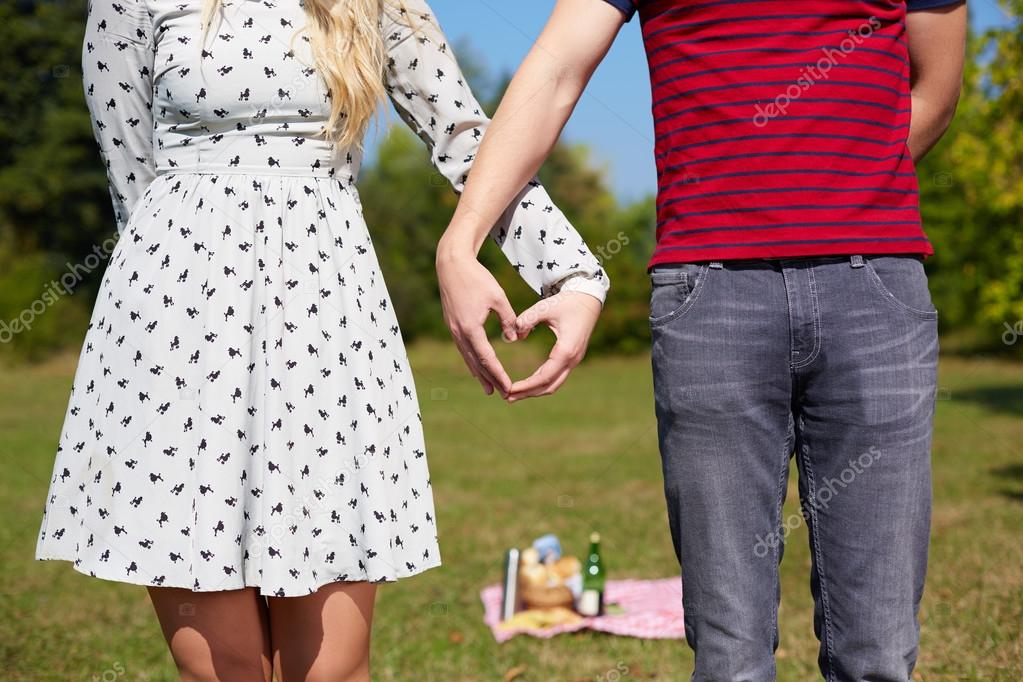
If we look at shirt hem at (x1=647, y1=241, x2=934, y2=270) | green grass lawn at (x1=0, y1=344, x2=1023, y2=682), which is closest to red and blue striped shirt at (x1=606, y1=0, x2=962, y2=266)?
shirt hem at (x1=647, y1=241, x2=934, y2=270)

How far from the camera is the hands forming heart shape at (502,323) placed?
67.4 inches

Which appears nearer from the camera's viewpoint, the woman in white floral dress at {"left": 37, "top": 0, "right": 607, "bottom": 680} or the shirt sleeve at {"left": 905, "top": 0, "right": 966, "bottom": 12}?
the shirt sleeve at {"left": 905, "top": 0, "right": 966, "bottom": 12}

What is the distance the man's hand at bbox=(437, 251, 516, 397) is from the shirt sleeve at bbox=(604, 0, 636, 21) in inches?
18.5

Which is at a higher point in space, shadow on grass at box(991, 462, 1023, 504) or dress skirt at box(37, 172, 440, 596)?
dress skirt at box(37, 172, 440, 596)

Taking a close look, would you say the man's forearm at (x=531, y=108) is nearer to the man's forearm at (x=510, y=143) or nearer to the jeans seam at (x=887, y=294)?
the man's forearm at (x=510, y=143)

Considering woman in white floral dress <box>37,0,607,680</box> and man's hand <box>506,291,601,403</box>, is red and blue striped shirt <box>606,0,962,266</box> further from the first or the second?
woman in white floral dress <box>37,0,607,680</box>

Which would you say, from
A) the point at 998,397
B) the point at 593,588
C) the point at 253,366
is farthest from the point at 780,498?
the point at 998,397

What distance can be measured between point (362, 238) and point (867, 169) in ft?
3.18

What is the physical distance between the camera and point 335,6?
2121 millimetres

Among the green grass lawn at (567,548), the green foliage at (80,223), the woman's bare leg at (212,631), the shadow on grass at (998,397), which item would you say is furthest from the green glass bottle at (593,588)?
the green foliage at (80,223)

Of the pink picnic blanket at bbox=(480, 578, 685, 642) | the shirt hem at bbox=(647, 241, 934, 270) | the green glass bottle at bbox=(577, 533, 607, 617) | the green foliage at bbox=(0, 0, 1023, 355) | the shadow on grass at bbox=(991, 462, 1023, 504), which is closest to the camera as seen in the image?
the shirt hem at bbox=(647, 241, 934, 270)

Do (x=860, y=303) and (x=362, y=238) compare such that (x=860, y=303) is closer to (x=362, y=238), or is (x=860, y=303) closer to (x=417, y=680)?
(x=362, y=238)

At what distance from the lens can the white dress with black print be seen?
6.54 ft

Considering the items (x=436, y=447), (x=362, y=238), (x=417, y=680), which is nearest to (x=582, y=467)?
(x=436, y=447)
